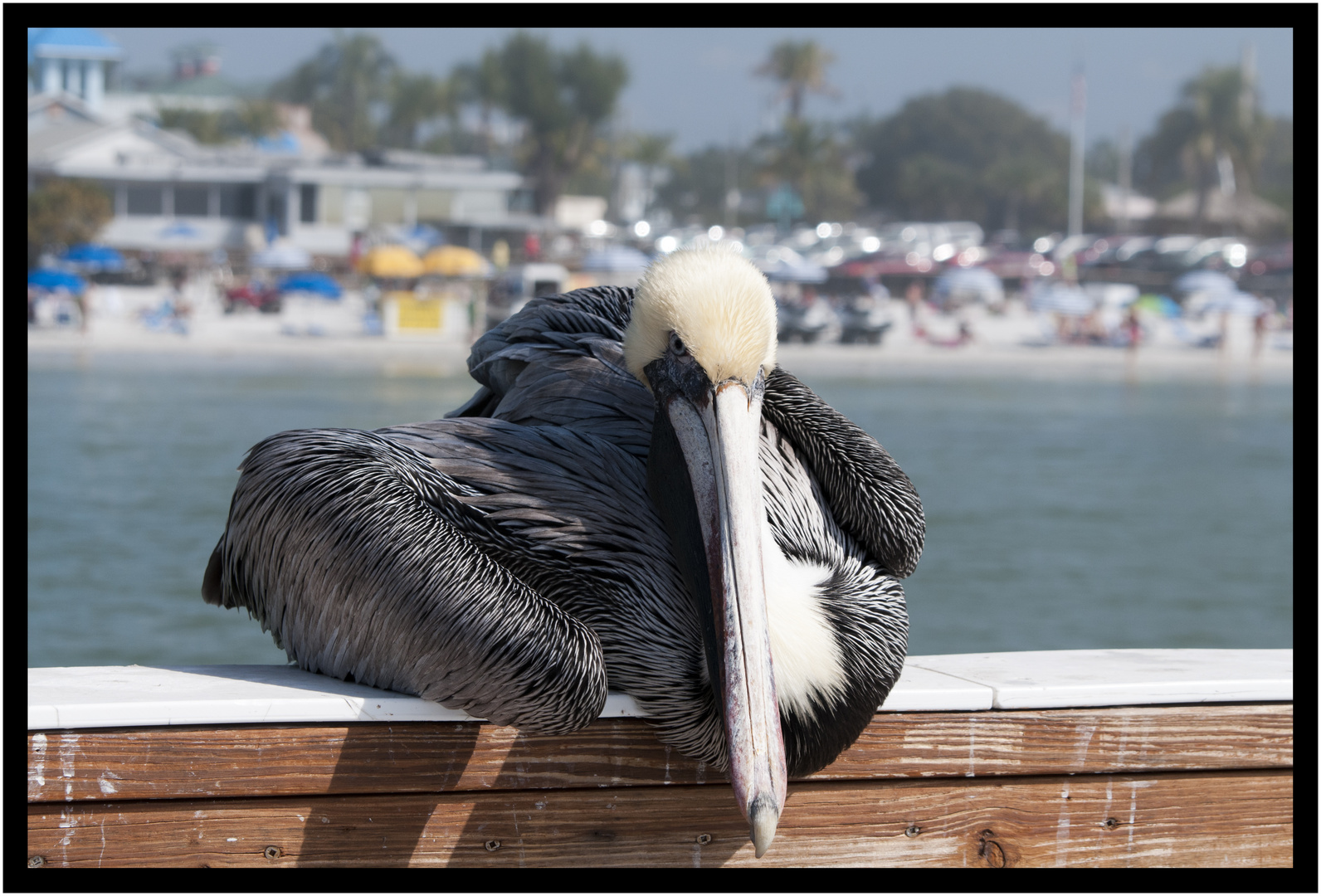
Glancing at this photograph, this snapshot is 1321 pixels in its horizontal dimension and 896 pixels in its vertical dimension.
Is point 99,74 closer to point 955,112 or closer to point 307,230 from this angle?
point 307,230

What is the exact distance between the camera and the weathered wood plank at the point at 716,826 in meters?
2.27

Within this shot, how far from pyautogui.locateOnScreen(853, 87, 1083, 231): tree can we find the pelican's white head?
314 ft

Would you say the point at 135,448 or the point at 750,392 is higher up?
the point at 750,392

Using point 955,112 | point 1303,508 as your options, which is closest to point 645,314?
point 1303,508

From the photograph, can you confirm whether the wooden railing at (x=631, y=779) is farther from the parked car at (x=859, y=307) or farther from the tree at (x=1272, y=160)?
the tree at (x=1272, y=160)

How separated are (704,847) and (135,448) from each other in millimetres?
21717

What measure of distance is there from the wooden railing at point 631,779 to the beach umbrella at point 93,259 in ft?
143

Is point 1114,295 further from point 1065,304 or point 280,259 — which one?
point 280,259

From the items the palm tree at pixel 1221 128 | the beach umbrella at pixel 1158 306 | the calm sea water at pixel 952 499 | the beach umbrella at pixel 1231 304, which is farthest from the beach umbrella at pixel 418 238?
the palm tree at pixel 1221 128

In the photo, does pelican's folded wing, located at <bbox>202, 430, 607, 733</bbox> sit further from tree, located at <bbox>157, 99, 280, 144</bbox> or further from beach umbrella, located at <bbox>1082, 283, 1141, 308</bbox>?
tree, located at <bbox>157, 99, 280, 144</bbox>

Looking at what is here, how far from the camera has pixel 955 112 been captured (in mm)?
122625

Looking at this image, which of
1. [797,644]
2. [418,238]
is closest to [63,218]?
[418,238]

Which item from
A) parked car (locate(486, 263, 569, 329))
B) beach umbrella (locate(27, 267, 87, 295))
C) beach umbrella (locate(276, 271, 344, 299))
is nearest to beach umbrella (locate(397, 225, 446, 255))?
parked car (locate(486, 263, 569, 329))

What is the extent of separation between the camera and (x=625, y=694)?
244 centimetres
